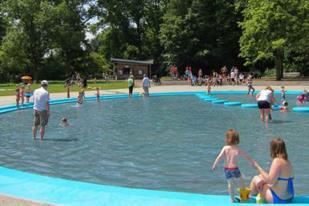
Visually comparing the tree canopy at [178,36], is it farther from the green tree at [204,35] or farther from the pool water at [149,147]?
the pool water at [149,147]

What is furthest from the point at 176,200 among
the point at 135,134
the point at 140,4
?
the point at 140,4

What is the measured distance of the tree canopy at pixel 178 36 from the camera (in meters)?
45.1

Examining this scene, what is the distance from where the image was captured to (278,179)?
6.14 meters

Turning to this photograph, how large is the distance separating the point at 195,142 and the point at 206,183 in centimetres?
429

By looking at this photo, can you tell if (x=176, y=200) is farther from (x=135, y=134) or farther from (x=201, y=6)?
(x=201, y=6)

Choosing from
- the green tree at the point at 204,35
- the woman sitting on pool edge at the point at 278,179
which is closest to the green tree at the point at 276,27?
the green tree at the point at 204,35

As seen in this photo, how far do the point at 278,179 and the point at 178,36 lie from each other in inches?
1982

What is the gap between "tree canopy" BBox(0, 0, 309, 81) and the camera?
1775 inches

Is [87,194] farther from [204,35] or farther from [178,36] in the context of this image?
[204,35]

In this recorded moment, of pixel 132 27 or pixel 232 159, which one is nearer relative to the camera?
pixel 232 159

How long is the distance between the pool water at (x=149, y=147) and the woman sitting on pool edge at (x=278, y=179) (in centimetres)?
144

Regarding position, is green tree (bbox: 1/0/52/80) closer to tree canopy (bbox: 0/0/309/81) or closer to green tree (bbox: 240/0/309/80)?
tree canopy (bbox: 0/0/309/81)

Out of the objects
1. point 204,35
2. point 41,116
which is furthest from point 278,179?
point 204,35

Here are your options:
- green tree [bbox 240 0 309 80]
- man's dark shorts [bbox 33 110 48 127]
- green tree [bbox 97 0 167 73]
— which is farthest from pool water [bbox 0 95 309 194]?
green tree [bbox 97 0 167 73]
